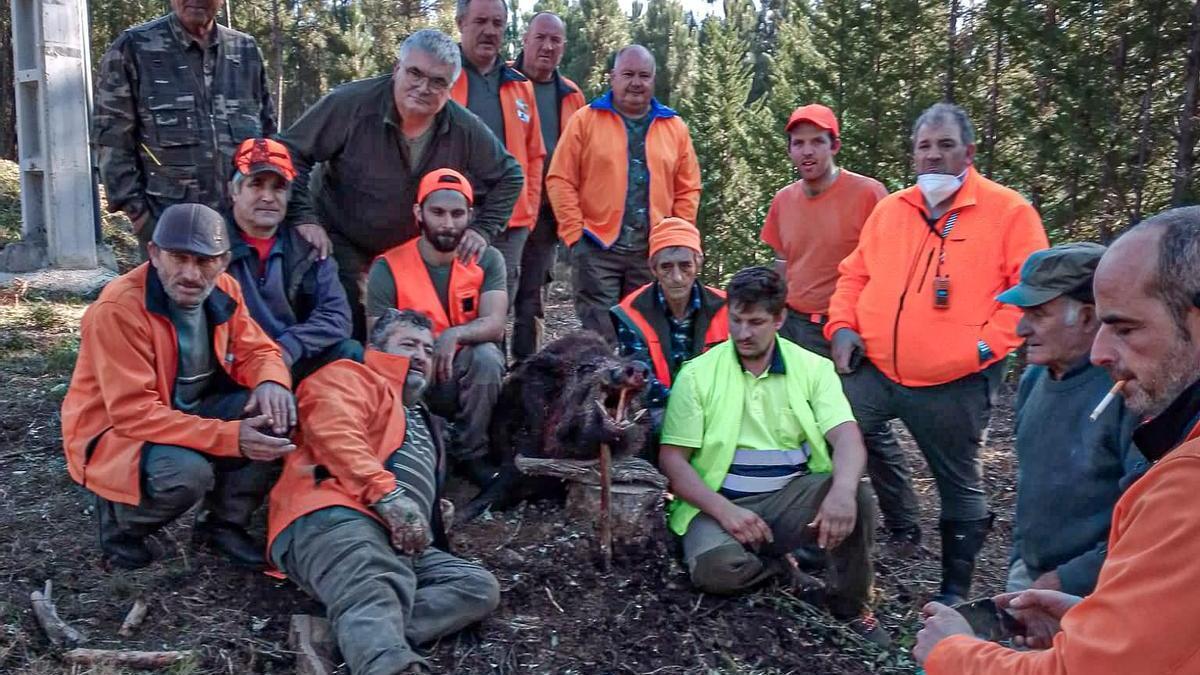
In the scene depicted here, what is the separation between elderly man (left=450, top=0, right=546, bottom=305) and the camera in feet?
20.6

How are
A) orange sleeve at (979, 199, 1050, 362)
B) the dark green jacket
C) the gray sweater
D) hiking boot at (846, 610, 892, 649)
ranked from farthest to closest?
the dark green jacket < orange sleeve at (979, 199, 1050, 362) < hiking boot at (846, 610, 892, 649) < the gray sweater

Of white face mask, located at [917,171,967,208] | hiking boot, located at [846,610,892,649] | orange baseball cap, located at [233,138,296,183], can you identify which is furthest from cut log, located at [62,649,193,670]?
white face mask, located at [917,171,967,208]

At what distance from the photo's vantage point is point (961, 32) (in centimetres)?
1029

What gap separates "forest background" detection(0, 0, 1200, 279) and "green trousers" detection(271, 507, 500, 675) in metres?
6.25

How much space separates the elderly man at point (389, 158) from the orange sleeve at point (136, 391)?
3.89ft

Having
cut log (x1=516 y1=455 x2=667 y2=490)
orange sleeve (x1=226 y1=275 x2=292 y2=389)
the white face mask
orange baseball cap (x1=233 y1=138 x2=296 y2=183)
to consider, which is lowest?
cut log (x1=516 y1=455 x2=667 y2=490)

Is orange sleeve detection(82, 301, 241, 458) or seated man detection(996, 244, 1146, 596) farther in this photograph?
orange sleeve detection(82, 301, 241, 458)

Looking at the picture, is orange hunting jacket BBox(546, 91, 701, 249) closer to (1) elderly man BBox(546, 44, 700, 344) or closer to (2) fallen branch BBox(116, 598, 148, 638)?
(1) elderly man BBox(546, 44, 700, 344)

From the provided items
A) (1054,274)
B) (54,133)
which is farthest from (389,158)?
(54,133)

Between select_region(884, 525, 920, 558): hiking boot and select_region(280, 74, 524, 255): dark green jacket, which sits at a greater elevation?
select_region(280, 74, 524, 255): dark green jacket

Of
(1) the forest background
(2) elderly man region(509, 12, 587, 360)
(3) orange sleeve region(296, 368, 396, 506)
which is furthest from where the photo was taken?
(1) the forest background

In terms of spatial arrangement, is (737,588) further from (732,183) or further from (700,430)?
(732,183)

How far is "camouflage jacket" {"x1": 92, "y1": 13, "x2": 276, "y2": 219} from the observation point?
5148mm

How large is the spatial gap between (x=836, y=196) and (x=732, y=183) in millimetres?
12280
